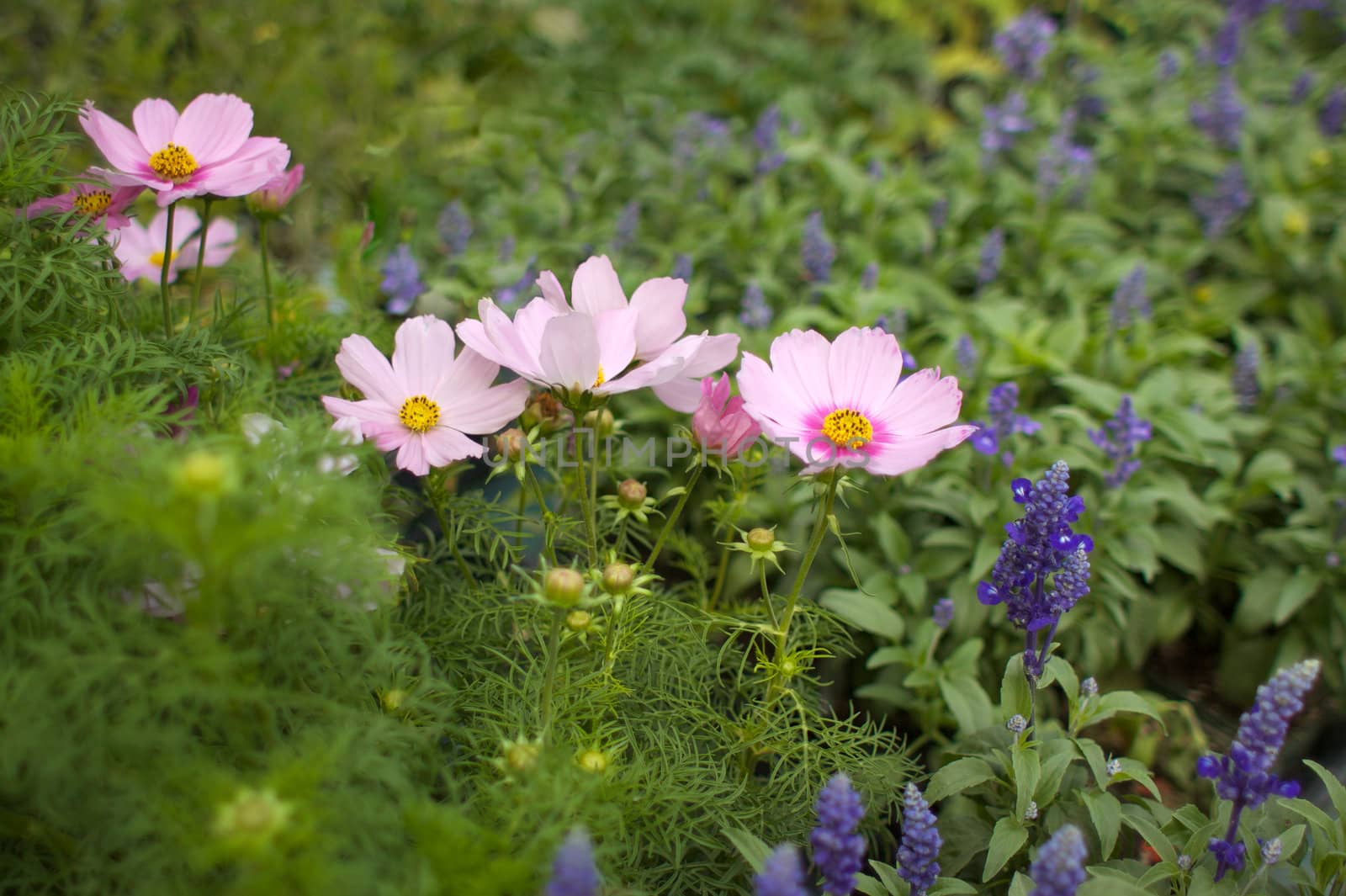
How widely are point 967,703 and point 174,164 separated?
3.97ft

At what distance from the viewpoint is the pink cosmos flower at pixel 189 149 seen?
1.06 meters

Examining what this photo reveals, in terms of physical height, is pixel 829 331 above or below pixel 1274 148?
below

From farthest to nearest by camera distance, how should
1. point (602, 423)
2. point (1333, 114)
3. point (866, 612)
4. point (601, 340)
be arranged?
point (1333, 114) < point (866, 612) < point (602, 423) < point (601, 340)

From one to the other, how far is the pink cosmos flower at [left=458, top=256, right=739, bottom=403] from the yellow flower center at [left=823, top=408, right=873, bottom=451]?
0.41ft

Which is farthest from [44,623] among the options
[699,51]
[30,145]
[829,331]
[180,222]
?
[699,51]

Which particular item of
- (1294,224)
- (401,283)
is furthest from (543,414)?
(1294,224)

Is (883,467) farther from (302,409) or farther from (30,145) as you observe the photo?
(30,145)

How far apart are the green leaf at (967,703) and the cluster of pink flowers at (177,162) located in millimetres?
1079

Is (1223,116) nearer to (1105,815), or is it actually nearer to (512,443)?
(1105,815)

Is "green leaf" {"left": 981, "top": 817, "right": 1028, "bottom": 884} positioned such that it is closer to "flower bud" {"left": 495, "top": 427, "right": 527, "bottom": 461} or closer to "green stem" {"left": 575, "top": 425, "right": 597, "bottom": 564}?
"green stem" {"left": 575, "top": 425, "right": 597, "bottom": 564}

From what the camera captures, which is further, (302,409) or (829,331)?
(829,331)

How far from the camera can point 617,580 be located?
0.90 m

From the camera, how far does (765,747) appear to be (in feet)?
3.47

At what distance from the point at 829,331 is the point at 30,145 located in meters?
1.36
